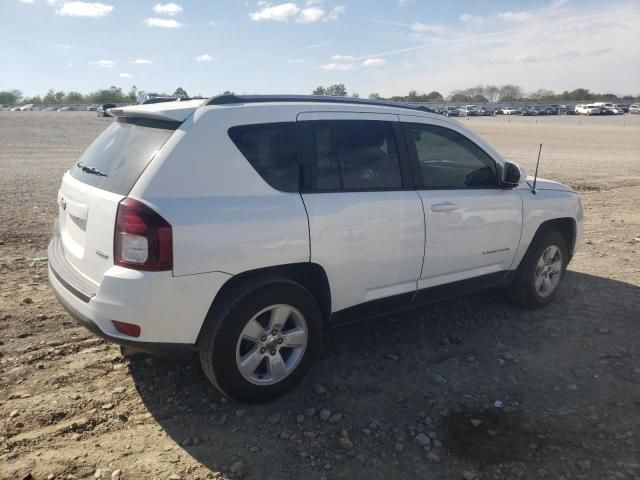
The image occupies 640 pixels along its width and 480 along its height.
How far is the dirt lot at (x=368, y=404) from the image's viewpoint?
2.86 metres

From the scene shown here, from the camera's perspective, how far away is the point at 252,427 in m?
3.16

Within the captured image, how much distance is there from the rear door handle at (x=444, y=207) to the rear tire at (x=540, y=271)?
1.31m

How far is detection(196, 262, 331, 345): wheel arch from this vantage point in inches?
122

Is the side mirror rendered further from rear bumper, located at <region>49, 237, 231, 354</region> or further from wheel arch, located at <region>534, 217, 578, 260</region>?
A: rear bumper, located at <region>49, 237, 231, 354</region>

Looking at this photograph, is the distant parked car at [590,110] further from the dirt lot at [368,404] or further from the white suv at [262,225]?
the white suv at [262,225]

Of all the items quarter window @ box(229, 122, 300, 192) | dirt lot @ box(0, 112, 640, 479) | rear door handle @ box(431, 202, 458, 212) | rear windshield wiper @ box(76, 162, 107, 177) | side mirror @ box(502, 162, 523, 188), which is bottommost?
dirt lot @ box(0, 112, 640, 479)

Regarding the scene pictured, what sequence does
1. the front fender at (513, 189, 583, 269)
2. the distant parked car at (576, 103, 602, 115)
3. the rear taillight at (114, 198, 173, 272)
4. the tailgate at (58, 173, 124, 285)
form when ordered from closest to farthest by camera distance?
the rear taillight at (114, 198, 173, 272) → the tailgate at (58, 173, 124, 285) → the front fender at (513, 189, 583, 269) → the distant parked car at (576, 103, 602, 115)

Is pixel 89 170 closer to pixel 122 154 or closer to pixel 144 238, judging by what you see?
pixel 122 154

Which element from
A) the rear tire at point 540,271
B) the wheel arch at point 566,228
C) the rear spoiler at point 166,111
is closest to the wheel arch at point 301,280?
the rear spoiler at point 166,111

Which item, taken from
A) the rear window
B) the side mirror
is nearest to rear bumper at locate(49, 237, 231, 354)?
the rear window

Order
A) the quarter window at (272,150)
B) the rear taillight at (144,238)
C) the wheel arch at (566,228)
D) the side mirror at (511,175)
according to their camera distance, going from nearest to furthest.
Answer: the rear taillight at (144,238) → the quarter window at (272,150) → the side mirror at (511,175) → the wheel arch at (566,228)

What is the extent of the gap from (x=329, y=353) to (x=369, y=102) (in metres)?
2.00

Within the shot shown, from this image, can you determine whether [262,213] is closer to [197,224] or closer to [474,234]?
[197,224]

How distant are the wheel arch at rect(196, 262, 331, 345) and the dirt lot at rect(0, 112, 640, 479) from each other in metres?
0.59
